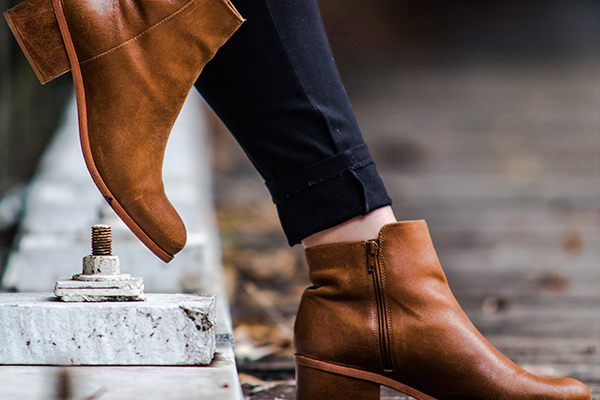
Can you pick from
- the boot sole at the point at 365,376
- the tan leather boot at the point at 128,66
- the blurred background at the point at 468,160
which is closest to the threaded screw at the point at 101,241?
the tan leather boot at the point at 128,66

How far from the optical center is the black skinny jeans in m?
0.65

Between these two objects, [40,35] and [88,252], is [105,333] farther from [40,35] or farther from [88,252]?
[88,252]

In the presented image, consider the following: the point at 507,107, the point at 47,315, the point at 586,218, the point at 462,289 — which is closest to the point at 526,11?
the point at 507,107

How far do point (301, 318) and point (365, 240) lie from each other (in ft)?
0.54

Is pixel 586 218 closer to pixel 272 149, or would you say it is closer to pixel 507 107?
pixel 507 107

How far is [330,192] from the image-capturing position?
68 centimetres

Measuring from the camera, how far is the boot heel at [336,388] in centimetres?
71

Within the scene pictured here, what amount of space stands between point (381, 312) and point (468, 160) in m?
3.11

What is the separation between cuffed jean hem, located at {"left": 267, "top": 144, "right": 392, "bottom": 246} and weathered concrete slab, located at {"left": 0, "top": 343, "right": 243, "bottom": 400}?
0.23m

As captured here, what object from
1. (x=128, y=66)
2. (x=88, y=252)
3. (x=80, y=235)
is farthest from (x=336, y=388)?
(x=80, y=235)

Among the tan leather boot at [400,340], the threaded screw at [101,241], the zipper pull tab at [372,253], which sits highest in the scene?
the threaded screw at [101,241]

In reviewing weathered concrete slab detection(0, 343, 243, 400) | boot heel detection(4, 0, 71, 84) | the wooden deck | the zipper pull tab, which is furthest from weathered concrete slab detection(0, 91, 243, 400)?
the wooden deck

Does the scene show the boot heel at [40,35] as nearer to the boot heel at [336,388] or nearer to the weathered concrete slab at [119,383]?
the weathered concrete slab at [119,383]

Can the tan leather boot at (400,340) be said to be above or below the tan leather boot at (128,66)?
below
